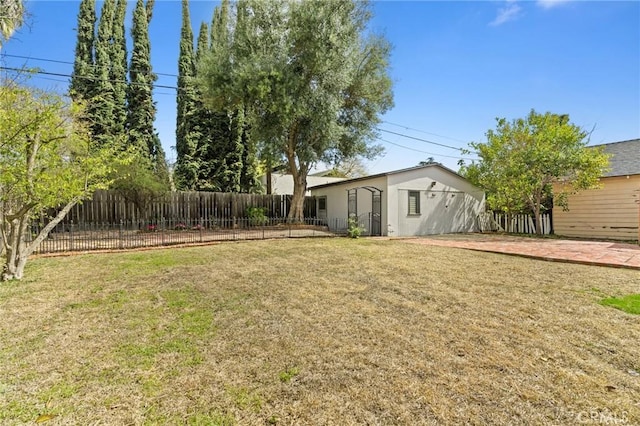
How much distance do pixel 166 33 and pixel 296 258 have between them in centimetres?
1973

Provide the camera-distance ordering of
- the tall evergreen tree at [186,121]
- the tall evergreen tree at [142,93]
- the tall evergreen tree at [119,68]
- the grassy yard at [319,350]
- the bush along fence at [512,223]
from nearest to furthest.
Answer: the grassy yard at [319,350] < the bush along fence at [512,223] < the tall evergreen tree at [119,68] < the tall evergreen tree at [142,93] < the tall evergreen tree at [186,121]

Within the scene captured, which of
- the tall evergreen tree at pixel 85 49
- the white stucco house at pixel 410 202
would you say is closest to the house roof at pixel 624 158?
the white stucco house at pixel 410 202

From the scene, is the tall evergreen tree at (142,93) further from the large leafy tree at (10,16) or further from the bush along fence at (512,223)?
the bush along fence at (512,223)

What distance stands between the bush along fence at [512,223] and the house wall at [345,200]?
6.18 meters

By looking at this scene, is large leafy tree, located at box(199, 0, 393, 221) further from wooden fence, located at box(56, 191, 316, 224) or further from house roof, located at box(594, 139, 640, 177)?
house roof, located at box(594, 139, 640, 177)

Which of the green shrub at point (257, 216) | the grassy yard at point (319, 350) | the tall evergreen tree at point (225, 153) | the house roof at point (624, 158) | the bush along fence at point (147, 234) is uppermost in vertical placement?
the tall evergreen tree at point (225, 153)

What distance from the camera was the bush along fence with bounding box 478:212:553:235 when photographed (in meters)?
14.8

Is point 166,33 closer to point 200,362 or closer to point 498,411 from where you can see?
Result: point 200,362

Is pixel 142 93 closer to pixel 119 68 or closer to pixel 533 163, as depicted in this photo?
pixel 119 68

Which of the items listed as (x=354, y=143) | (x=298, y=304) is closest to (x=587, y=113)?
(x=354, y=143)

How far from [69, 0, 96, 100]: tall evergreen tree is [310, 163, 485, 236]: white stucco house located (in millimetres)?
15854

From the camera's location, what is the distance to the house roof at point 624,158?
12.4 metres

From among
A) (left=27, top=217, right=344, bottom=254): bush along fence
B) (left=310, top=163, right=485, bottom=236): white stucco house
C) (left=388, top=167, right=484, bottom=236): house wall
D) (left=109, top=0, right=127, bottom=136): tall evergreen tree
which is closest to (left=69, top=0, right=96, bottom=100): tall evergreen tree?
(left=109, top=0, right=127, bottom=136): tall evergreen tree

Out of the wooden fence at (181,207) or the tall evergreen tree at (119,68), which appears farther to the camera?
the tall evergreen tree at (119,68)
